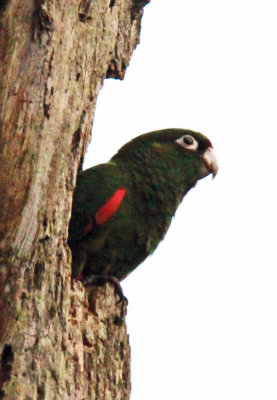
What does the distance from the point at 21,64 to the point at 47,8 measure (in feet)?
1.24

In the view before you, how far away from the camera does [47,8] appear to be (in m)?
4.01

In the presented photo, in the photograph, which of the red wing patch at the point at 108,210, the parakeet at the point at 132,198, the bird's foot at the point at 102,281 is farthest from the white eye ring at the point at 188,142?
the bird's foot at the point at 102,281

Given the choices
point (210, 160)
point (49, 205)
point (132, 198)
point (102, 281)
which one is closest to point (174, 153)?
point (210, 160)

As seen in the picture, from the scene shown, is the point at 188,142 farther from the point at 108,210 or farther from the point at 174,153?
the point at 108,210

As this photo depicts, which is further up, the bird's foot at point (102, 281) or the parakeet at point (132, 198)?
the parakeet at point (132, 198)

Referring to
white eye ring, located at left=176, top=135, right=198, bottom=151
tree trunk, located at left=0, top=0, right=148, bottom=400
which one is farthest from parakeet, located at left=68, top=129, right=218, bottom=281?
tree trunk, located at left=0, top=0, right=148, bottom=400

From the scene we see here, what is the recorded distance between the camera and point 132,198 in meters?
4.63

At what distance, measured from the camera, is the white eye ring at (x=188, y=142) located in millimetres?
5148

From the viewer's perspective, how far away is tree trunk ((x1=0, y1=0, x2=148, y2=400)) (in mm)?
3273

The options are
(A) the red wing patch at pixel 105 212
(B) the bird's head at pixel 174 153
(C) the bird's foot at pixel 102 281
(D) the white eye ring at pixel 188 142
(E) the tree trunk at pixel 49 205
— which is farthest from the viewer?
(D) the white eye ring at pixel 188 142

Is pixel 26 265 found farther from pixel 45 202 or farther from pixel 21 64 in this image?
pixel 21 64

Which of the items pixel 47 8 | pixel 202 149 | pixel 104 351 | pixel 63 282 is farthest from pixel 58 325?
pixel 202 149

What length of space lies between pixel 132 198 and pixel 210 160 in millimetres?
796

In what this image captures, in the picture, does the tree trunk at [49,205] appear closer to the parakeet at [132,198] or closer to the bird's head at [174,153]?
the parakeet at [132,198]
